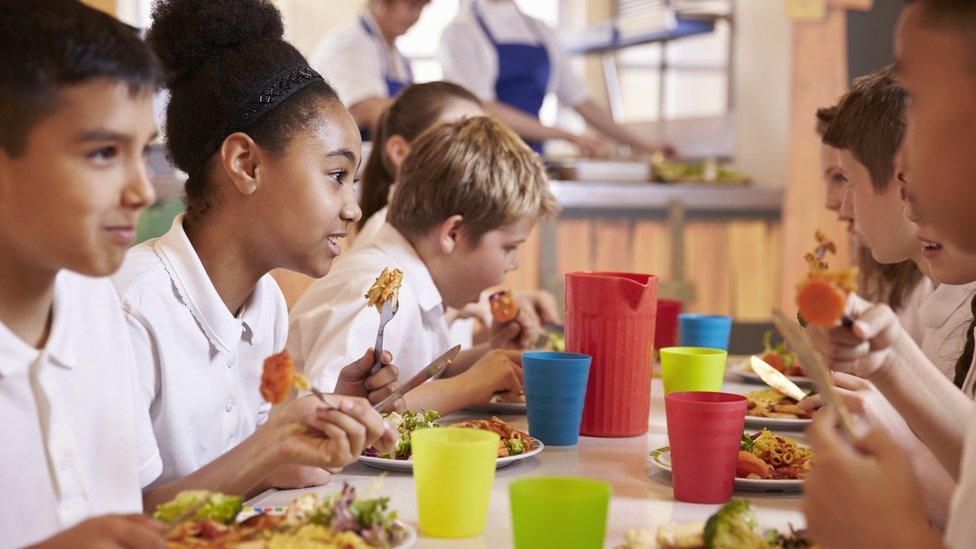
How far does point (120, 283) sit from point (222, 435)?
0.30m

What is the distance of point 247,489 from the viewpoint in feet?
4.21

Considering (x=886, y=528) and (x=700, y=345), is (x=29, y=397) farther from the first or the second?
(x=700, y=345)

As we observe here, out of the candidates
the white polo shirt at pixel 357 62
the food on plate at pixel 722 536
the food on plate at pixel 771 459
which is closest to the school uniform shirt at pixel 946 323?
the food on plate at pixel 771 459

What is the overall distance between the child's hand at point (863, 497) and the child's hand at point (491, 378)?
3.01 ft

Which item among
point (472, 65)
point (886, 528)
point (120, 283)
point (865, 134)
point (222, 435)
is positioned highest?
point (472, 65)

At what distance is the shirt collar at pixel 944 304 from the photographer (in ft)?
6.85

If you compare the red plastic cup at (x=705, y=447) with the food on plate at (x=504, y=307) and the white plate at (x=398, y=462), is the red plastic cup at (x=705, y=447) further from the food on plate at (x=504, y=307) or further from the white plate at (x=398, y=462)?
the food on plate at (x=504, y=307)

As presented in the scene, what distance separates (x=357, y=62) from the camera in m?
4.13

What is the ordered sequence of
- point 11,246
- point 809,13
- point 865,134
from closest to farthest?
point 11,246 < point 865,134 < point 809,13

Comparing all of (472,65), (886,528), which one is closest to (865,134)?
(886,528)

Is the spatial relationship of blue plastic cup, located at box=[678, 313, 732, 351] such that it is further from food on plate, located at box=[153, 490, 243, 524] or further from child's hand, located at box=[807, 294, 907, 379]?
food on plate, located at box=[153, 490, 243, 524]

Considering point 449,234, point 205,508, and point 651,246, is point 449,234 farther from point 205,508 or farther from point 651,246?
point 651,246

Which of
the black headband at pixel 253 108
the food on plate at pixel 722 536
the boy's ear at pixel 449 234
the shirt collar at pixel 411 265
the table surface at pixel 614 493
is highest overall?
the black headband at pixel 253 108

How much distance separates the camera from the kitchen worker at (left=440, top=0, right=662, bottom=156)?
4.70m
